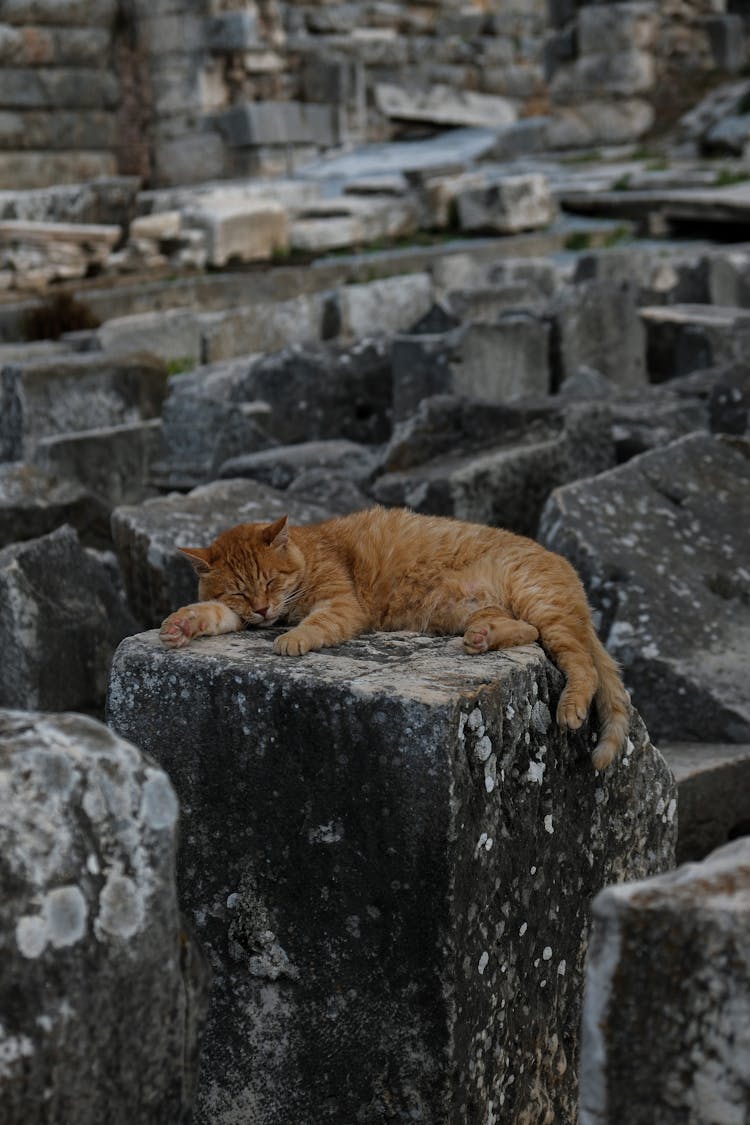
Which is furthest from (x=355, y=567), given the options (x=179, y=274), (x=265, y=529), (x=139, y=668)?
(x=179, y=274)

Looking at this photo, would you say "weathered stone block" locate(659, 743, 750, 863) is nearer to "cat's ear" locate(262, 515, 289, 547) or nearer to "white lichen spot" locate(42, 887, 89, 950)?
"cat's ear" locate(262, 515, 289, 547)

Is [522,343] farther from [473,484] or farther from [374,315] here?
[473,484]

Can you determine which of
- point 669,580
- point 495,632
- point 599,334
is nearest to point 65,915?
point 495,632

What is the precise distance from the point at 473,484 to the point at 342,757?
9.99ft

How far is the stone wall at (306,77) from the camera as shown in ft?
65.1

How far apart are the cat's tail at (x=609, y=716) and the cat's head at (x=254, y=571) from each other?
75cm

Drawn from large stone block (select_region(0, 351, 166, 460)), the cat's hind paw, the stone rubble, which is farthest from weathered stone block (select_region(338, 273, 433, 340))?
the cat's hind paw

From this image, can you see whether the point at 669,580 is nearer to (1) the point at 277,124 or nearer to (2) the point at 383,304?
(2) the point at 383,304

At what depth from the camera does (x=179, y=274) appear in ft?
47.0

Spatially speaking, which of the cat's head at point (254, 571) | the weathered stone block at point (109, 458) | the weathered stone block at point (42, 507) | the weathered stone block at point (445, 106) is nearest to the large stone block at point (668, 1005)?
the cat's head at point (254, 571)

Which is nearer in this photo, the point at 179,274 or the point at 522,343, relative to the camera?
the point at 522,343

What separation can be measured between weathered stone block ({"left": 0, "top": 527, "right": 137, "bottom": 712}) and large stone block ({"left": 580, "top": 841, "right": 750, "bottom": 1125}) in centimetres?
318

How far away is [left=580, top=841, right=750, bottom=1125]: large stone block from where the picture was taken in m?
1.95

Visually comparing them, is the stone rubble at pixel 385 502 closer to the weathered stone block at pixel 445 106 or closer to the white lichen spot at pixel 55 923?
the white lichen spot at pixel 55 923
